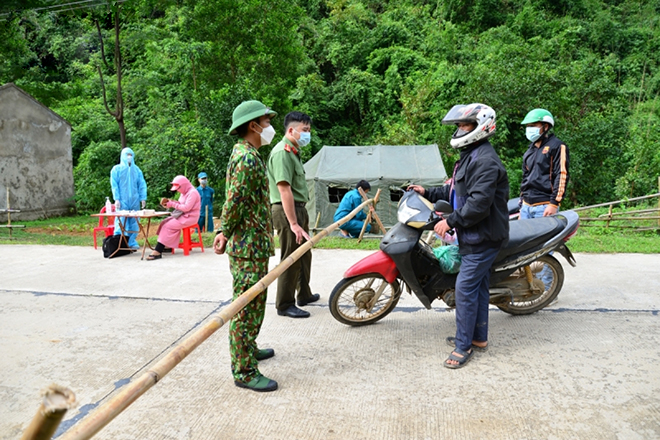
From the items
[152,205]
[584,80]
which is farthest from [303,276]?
[584,80]

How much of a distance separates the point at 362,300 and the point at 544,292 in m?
1.67

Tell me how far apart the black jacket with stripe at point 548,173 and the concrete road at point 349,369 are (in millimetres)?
1016

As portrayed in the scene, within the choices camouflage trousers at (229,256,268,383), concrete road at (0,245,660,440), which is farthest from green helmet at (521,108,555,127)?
camouflage trousers at (229,256,268,383)

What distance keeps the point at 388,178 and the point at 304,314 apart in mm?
→ 8516

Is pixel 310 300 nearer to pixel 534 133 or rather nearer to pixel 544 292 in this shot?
pixel 544 292

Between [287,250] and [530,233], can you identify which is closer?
[530,233]

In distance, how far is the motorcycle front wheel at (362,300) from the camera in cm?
398

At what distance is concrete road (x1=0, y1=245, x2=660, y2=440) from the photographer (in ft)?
8.85

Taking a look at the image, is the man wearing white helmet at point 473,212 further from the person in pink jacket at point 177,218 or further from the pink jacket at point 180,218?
the pink jacket at point 180,218

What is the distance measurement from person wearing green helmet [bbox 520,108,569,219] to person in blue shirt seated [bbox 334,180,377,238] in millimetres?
4095

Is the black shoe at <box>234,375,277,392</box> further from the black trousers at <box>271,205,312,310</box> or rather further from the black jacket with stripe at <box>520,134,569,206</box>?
the black jacket with stripe at <box>520,134,569,206</box>

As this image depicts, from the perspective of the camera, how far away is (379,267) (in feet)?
12.9

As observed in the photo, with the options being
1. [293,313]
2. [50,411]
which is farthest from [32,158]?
[50,411]

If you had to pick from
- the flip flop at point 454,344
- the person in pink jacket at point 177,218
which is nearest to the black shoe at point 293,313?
the flip flop at point 454,344
